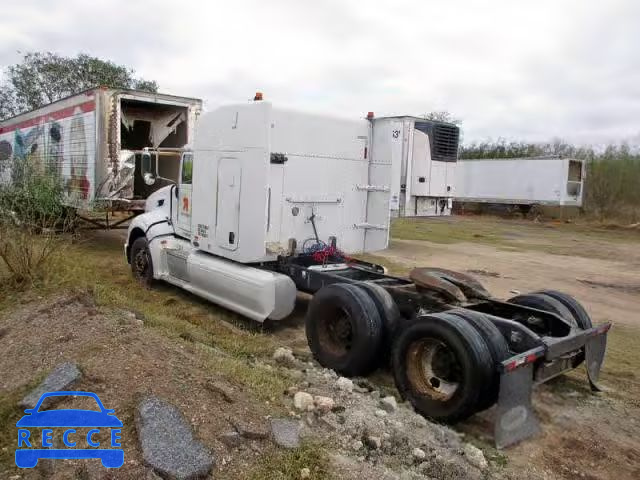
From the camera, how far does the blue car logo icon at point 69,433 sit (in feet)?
10.8

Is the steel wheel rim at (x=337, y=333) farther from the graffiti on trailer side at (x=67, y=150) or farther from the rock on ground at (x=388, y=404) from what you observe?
the graffiti on trailer side at (x=67, y=150)

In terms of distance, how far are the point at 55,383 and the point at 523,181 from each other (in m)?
27.7

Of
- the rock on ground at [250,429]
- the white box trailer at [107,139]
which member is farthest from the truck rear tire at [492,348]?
the white box trailer at [107,139]

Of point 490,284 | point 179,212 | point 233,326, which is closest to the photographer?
point 233,326

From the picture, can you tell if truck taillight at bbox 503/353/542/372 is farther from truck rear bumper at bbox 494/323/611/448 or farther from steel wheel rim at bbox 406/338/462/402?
steel wheel rim at bbox 406/338/462/402

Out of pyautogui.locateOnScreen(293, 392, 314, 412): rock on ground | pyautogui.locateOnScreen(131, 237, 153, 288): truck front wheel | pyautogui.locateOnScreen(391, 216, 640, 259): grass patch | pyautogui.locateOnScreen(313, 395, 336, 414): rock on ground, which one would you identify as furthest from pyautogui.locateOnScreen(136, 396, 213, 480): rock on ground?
pyautogui.locateOnScreen(391, 216, 640, 259): grass patch

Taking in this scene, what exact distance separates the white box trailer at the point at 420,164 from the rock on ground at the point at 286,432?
9.03 metres

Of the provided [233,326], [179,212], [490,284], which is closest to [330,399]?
[233,326]

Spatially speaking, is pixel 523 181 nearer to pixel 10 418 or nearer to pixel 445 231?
pixel 445 231

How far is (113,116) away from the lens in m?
11.2

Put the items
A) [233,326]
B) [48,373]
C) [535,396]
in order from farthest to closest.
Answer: [233,326]
[535,396]
[48,373]

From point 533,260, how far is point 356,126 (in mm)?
8586

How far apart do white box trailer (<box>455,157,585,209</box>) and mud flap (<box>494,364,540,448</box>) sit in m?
24.5

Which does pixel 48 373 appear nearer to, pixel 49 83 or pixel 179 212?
pixel 179 212
